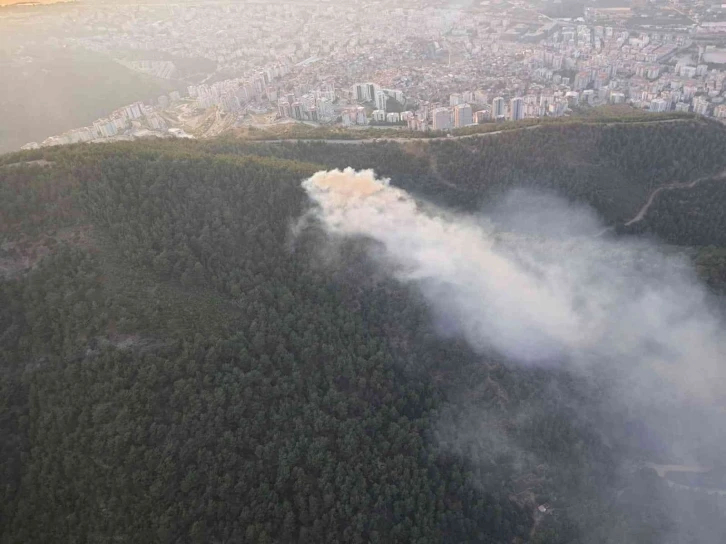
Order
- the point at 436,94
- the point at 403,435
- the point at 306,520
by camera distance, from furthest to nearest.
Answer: the point at 436,94 → the point at 403,435 → the point at 306,520

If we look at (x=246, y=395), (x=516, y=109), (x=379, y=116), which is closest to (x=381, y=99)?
(x=379, y=116)

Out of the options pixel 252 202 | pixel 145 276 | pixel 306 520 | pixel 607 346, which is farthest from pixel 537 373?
pixel 145 276

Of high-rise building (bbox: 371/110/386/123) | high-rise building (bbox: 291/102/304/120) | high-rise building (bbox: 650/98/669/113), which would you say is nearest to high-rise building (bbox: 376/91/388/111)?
high-rise building (bbox: 371/110/386/123)

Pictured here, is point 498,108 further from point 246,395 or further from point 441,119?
point 246,395

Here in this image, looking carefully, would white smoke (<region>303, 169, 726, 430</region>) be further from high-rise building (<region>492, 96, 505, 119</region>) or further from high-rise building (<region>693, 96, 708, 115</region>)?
high-rise building (<region>693, 96, 708, 115</region>)

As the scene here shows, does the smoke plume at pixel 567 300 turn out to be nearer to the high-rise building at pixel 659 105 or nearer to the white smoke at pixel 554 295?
the white smoke at pixel 554 295

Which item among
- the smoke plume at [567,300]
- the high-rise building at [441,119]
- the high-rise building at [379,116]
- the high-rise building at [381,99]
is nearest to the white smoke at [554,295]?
the smoke plume at [567,300]

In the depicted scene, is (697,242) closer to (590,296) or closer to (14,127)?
(590,296)
